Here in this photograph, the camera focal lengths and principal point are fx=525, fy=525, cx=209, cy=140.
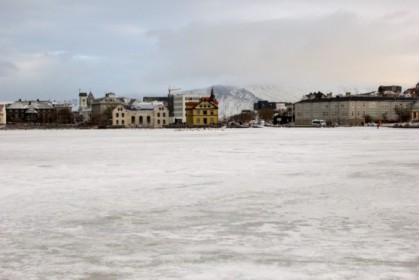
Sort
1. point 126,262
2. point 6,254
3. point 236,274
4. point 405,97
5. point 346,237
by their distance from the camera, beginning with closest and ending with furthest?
point 236,274
point 126,262
point 6,254
point 346,237
point 405,97

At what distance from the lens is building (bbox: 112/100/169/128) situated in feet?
497

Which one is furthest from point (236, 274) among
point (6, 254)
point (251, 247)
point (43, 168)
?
point (43, 168)

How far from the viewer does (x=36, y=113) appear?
184m

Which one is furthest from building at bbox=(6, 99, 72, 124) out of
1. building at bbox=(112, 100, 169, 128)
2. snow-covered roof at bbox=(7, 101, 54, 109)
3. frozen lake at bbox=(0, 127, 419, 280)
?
frozen lake at bbox=(0, 127, 419, 280)

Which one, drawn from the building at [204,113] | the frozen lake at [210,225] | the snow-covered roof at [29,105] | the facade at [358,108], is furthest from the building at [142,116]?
the frozen lake at [210,225]

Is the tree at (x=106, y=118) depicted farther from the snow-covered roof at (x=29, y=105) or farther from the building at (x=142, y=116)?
the snow-covered roof at (x=29, y=105)

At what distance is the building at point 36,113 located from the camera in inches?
7052

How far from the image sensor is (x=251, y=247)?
24.1 ft

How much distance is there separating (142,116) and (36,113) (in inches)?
2014

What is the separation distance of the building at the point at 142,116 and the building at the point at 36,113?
1270 inches

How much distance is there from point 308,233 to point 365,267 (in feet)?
6.05

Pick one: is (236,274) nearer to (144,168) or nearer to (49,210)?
(49,210)

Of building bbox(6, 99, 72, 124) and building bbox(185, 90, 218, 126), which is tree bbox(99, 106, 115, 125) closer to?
building bbox(6, 99, 72, 124)

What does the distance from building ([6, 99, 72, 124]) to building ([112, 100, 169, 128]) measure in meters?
32.3
